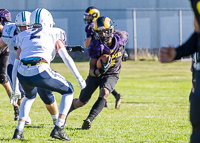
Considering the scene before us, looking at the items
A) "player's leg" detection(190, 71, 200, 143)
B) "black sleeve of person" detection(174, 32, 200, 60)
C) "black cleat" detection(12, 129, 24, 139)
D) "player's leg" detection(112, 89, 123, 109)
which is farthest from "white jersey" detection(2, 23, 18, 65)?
"player's leg" detection(190, 71, 200, 143)

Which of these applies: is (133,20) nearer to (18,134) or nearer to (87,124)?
(87,124)

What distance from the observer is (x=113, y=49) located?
5980 mm

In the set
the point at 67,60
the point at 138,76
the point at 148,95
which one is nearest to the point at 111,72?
the point at 67,60

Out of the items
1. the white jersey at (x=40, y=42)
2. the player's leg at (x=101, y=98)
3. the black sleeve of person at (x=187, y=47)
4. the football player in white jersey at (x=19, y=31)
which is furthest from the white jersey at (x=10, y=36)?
the black sleeve of person at (x=187, y=47)

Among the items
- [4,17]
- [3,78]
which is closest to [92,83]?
[3,78]

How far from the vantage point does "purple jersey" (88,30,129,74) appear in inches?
230

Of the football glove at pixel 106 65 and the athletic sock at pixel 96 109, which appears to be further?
the football glove at pixel 106 65

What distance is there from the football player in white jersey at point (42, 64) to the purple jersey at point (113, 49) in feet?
3.84

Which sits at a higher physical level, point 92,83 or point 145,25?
point 92,83

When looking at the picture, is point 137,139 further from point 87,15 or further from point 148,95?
point 148,95

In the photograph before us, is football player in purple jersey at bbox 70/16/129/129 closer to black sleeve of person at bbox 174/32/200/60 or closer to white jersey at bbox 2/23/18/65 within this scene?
white jersey at bbox 2/23/18/65

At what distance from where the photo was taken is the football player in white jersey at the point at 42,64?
4473 mm

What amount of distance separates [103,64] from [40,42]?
1.34 m

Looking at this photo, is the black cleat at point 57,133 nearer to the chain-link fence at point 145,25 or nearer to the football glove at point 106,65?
the football glove at point 106,65
